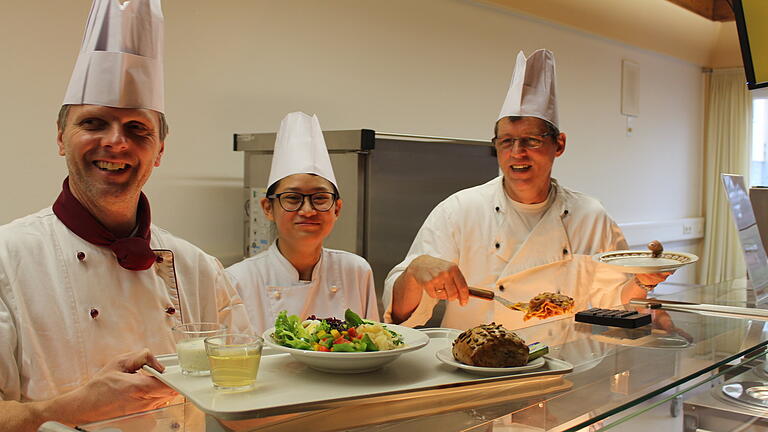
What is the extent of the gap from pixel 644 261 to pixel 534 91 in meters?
0.94

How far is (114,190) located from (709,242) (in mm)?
6753

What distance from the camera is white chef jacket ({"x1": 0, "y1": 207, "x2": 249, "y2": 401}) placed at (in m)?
1.53

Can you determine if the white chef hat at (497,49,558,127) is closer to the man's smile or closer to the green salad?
the man's smile

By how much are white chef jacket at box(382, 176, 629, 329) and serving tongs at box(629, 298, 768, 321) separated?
62 centimetres

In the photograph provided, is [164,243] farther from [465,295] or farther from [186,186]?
[186,186]

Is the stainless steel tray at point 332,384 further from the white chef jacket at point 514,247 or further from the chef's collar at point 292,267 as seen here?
the white chef jacket at point 514,247

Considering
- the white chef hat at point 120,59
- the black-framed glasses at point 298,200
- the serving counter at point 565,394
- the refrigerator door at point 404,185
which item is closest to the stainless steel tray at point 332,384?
the serving counter at point 565,394

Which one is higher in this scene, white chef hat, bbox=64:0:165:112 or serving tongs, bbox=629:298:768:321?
white chef hat, bbox=64:0:165:112

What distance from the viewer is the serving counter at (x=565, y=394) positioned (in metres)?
0.95

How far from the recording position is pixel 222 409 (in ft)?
2.88

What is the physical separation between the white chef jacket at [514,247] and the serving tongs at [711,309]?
623 mm

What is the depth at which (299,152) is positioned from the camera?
252 cm

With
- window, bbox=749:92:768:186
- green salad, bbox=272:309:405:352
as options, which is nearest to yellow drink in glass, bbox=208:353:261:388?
green salad, bbox=272:309:405:352

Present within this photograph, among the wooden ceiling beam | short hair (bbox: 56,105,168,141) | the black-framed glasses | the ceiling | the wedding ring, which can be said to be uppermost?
the wooden ceiling beam
